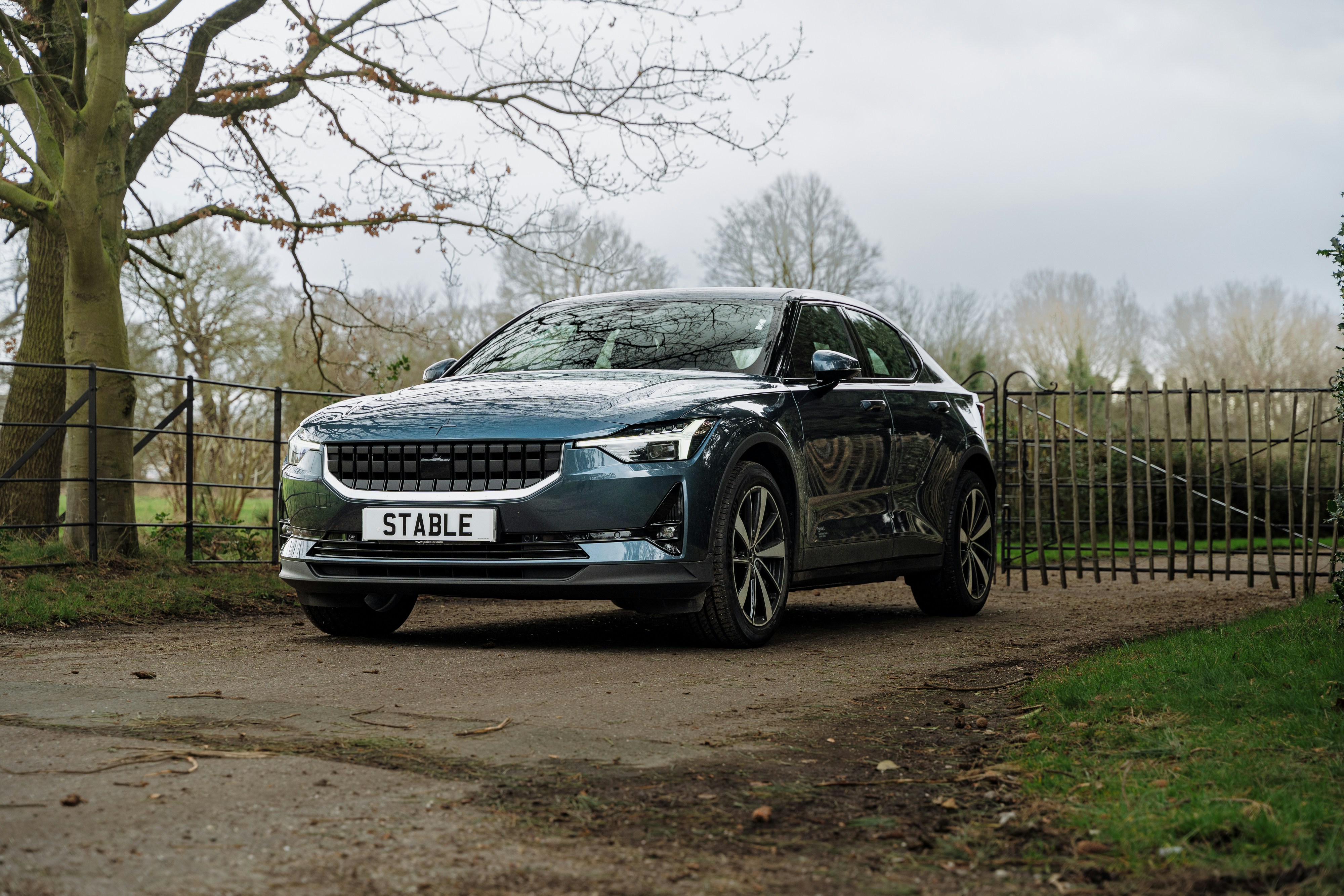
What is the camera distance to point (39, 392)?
45.4ft

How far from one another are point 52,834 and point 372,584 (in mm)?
3500

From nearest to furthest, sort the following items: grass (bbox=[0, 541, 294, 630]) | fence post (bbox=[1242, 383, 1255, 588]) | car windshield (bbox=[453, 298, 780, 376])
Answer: car windshield (bbox=[453, 298, 780, 376]) < grass (bbox=[0, 541, 294, 630]) < fence post (bbox=[1242, 383, 1255, 588])

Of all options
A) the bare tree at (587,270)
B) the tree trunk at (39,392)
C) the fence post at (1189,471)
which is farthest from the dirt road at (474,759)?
the bare tree at (587,270)

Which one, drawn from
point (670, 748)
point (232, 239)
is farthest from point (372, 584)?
point (232, 239)

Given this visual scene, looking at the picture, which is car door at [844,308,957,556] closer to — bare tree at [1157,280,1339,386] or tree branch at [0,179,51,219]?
tree branch at [0,179,51,219]

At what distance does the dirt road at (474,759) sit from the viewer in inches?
109

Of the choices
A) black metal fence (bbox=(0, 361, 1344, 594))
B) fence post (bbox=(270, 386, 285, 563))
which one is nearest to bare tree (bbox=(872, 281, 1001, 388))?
black metal fence (bbox=(0, 361, 1344, 594))

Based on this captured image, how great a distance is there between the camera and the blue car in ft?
20.0

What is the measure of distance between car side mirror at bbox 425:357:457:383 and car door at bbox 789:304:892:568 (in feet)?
6.46

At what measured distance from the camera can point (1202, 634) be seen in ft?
22.2

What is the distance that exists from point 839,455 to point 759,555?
105 centimetres

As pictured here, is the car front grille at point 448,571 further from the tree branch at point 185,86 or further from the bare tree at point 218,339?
the bare tree at point 218,339

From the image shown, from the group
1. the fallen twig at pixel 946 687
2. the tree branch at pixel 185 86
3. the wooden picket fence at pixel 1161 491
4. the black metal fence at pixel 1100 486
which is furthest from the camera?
the tree branch at pixel 185 86

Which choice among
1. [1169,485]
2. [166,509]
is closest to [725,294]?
[1169,485]
